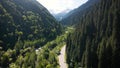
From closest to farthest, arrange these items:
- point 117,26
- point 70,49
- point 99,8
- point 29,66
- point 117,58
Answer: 1. point 117,58
2. point 117,26
3. point 29,66
4. point 99,8
5. point 70,49

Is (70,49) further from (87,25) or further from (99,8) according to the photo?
(99,8)

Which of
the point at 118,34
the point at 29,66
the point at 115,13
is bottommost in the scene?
the point at 29,66

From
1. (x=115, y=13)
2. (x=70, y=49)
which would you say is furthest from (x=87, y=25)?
(x=115, y=13)

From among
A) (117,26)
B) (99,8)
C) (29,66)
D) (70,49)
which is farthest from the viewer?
(70,49)

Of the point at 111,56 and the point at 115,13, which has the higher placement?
the point at 115,13

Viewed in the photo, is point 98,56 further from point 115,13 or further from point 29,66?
point 29,66

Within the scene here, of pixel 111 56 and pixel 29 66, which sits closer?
pixel 111 56
